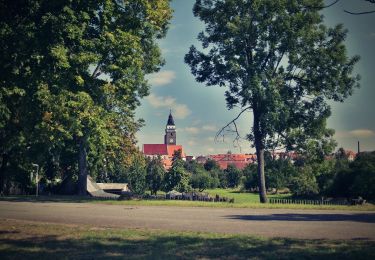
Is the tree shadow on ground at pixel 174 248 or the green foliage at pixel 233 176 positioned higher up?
the tree shadow on ground at pixel 174 248

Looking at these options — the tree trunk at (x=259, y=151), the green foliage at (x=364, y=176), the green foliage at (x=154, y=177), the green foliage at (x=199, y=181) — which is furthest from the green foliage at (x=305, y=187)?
the green foliage at (x=199, y=181)

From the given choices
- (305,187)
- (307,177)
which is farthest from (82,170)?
(305,187)

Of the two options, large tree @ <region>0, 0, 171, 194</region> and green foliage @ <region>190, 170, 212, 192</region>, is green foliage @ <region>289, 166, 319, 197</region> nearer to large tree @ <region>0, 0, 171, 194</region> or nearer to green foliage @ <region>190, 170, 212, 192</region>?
large tree @ <region>0, 0, 171, 194</region>

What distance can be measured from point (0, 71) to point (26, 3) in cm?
244

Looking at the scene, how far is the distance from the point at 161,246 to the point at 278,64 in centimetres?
2327

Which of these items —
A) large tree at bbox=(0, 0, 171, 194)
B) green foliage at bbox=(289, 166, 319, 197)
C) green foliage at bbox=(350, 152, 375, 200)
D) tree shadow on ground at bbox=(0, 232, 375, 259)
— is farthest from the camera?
green foliage at bbox=(289, 166, 319, 197)

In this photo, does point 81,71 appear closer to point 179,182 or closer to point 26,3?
point 26,3

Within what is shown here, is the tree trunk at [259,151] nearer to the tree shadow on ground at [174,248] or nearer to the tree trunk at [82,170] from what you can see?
the tree trunk at [82,170]

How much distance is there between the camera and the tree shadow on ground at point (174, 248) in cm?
769

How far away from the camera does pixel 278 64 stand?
2856 cm

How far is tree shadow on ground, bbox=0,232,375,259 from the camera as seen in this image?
7691mm

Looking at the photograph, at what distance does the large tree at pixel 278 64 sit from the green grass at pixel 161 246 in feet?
56.5

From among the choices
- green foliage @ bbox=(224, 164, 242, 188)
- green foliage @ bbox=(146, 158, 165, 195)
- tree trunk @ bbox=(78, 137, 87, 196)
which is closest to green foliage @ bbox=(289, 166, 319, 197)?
tree trunk @ bbox=(78, 137, 87, 196)

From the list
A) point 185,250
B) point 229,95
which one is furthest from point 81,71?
point 229,95
